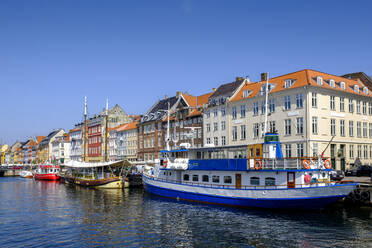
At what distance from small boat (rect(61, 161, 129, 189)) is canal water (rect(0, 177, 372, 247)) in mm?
18151

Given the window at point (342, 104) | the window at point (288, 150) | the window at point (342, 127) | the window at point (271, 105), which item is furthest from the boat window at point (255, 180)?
the window at point (342, 104)

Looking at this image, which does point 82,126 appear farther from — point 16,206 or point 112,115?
point 16,206

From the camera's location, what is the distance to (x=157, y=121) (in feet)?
262

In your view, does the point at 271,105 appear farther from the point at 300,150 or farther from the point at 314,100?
the point at 300,150

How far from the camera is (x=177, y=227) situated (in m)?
25.1

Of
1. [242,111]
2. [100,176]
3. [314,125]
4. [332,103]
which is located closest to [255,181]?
[314,125]

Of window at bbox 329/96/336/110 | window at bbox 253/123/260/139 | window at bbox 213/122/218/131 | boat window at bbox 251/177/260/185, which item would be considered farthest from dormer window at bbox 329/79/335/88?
boat window at bbox 251/177/260/185

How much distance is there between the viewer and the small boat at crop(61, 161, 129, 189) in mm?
53263

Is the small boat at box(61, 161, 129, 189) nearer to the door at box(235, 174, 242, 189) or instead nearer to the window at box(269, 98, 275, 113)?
the window at box(269, 98, 275, 113)

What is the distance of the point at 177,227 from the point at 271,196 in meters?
8.97

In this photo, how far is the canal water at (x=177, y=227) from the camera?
69.3 feet

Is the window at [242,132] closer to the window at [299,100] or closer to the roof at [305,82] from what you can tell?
the roof at [305,82]

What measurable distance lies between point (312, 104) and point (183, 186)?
2070 centimetres

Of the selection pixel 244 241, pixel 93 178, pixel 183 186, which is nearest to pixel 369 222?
pixel 244 241
